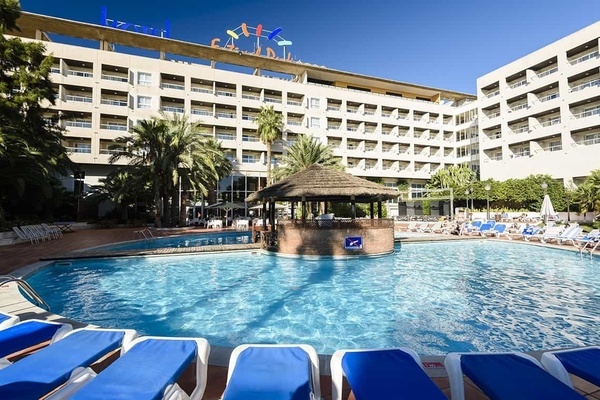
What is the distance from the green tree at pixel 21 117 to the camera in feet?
57.7

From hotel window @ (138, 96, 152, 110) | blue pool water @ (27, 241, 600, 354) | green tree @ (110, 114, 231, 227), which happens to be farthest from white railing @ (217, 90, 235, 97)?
blue pool water @ (27, 241, 600, 354)

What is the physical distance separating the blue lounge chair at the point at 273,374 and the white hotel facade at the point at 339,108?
35.8 m

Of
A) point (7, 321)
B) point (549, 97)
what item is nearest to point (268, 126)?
point (7, 321)

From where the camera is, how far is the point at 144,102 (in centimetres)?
3709

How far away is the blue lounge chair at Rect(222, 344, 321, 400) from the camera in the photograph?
7.54 ft

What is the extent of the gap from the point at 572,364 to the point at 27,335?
551 centimetres

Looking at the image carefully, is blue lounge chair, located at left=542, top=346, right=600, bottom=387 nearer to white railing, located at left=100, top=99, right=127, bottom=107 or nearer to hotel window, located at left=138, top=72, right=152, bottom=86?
white railing, located at left=100, top=99, right=127, bottom=107

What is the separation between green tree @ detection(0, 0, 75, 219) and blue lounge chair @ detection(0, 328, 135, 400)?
17.6 metres

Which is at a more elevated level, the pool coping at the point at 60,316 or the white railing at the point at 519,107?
the white railing at the point at 519,107

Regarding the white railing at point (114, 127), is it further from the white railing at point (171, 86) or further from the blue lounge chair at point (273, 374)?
the blue lounge chair at point (273, 374)

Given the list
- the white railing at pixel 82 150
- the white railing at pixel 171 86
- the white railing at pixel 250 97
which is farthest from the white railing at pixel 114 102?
the white railing at pixel 250 97

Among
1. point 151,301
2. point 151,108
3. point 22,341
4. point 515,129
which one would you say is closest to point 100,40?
point 151,108

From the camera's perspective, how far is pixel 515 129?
42.1m

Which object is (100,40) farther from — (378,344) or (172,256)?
(378,344)
